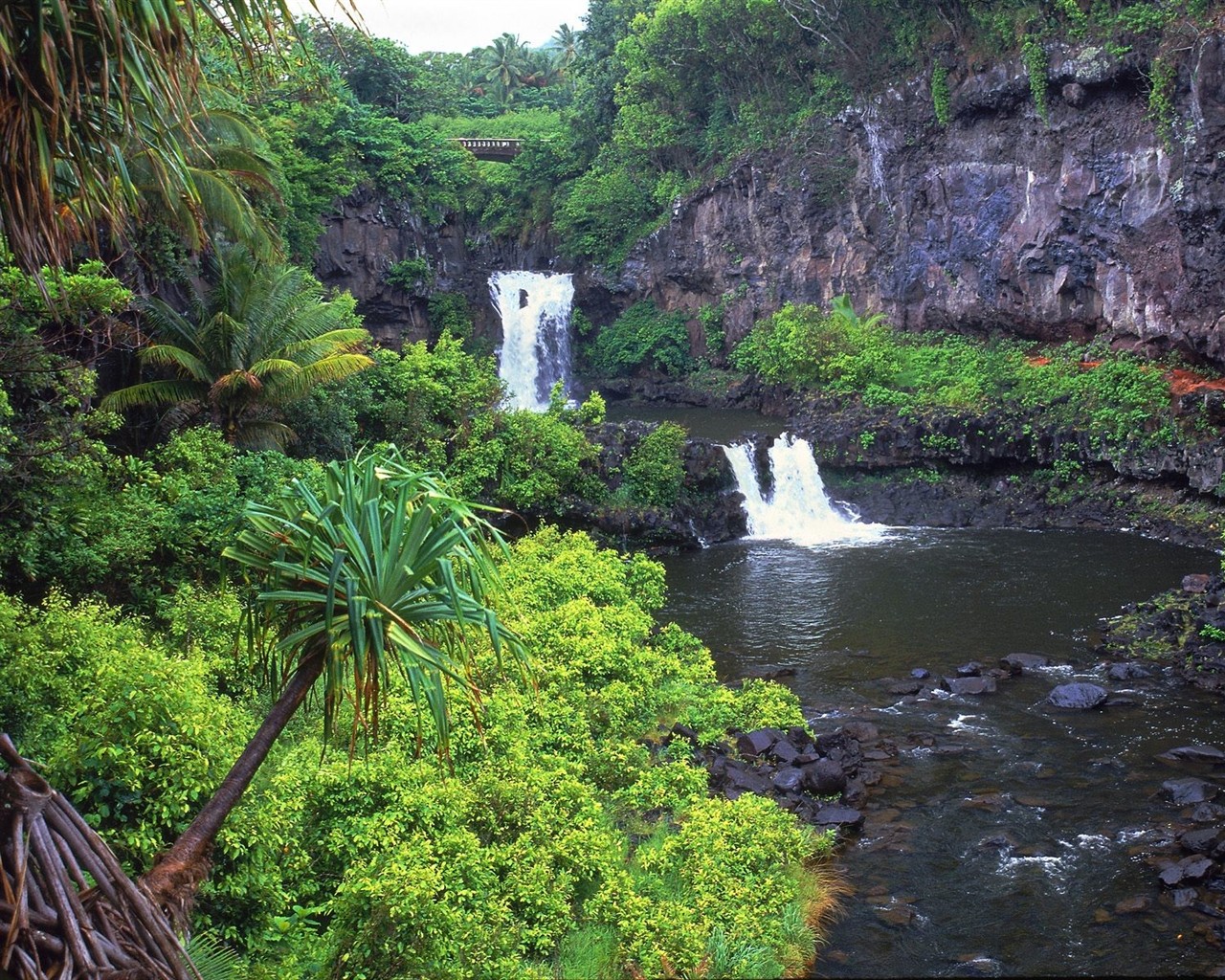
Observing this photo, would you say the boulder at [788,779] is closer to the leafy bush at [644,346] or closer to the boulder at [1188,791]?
the boulder at [1188,791]

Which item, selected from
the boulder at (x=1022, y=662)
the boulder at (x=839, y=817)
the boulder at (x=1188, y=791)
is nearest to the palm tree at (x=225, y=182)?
the boulder at (x=839, y=817)

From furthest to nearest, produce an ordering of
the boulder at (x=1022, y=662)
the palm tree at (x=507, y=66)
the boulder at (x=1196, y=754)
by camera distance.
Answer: the palm tree at (x=507, y=66), the boulder at (x=1022, y=662), the boulder at (x=1196, y=754)

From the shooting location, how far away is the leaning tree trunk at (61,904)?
4.23m

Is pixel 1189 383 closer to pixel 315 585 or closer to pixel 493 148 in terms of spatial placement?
pixel 315 585

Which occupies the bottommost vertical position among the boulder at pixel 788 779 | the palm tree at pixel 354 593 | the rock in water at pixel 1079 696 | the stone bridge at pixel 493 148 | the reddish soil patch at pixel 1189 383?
the boulder at pixel 788 779

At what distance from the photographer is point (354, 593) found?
5488 mm

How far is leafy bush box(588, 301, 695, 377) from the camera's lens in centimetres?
4009

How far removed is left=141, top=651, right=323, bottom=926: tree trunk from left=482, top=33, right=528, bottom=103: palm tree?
6034 centimetres

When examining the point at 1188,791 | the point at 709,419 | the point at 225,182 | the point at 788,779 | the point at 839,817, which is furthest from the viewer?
the point at 709,419

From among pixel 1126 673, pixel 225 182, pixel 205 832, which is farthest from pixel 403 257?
pixel 205 832

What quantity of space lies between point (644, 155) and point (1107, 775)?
34.0m

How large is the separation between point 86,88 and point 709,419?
2879cm

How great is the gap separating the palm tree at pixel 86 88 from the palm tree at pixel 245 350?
1103cm

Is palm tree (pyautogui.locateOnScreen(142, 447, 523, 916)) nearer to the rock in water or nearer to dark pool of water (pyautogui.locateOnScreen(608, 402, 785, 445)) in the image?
the rock in water
